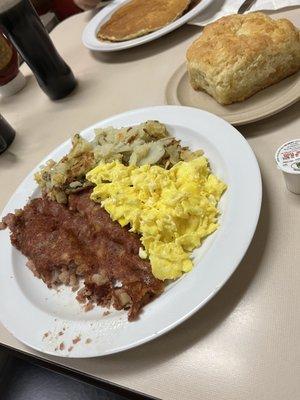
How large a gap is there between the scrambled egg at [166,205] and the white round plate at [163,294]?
0.03m

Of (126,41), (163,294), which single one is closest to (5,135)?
(126,41)

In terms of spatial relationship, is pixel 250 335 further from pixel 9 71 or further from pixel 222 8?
pixel 9 71

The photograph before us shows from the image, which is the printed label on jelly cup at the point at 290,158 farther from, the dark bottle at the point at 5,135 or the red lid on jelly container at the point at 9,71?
the red lid on jelly container at the point at 9,71

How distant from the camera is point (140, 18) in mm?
1905

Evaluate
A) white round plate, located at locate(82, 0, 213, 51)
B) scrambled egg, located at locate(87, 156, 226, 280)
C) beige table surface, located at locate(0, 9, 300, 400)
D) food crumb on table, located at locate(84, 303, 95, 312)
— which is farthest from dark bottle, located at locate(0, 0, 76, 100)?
food crumb on table, located at locate(84, 303, 95, 312)

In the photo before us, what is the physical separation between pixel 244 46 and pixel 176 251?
69cm

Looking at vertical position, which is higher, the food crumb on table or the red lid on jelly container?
the red lid on jelly container

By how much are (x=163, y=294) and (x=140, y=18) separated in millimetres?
1445

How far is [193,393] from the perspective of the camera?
80 centimetres

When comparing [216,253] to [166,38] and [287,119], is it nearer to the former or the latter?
[287,119]

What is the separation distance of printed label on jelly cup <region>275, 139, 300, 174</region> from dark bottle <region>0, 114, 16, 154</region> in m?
1.20

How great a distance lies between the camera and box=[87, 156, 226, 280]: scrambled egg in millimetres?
990

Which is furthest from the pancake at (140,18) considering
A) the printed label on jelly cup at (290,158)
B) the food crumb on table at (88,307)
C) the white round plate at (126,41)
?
the food crumb on table at (88,307)

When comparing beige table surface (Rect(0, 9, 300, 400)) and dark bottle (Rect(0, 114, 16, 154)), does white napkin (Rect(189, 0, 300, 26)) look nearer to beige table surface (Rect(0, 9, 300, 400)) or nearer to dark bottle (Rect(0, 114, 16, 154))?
beige table surface (Rect(0, 9, 300, 400))
